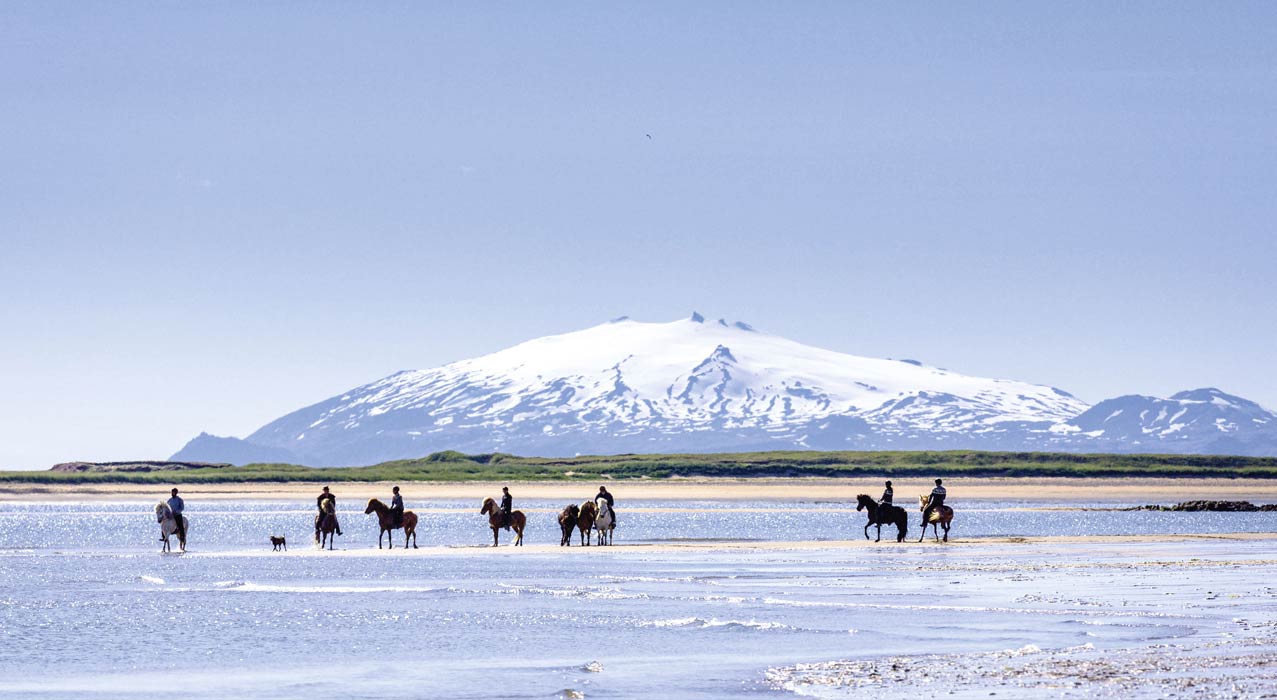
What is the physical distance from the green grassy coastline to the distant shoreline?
2.26 meters

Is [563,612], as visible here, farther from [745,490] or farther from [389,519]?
[745,490]

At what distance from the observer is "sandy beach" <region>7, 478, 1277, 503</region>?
11181 cm

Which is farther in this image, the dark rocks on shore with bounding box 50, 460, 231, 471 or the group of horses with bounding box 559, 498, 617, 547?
the dark rocks on shore with bounding box 50, 460, 231, 471

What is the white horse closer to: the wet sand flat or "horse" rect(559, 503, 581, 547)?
"horse" rect(559, 503, 581, 547)

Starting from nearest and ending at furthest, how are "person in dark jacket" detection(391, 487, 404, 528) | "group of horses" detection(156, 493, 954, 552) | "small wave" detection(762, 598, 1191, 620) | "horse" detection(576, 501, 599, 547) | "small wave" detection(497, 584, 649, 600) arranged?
"small wave" detection(762, 598, 1191, 620) → "small wave" detection(497, 584, 649, 600) → "group of horses" detection(156, 493, 954, 552) → "person in dark jacket" detection(391, 487, 404, 528) → "horse" detection(576, 501, 599, 547)

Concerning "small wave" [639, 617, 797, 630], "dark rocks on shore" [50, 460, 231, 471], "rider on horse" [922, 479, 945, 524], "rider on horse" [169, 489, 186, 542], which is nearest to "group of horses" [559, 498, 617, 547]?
"rider on horse" [922, 479, 945, 524]

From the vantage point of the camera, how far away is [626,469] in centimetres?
14762

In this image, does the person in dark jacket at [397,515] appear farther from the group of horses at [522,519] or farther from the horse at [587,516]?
the horse at [587,516]

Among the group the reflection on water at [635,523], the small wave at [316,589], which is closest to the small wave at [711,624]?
the small wave at [316,589]

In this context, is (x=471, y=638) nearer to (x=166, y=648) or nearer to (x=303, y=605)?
(x=166, y=648)

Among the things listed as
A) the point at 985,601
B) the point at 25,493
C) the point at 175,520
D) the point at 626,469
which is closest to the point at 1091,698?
the point at 985,601

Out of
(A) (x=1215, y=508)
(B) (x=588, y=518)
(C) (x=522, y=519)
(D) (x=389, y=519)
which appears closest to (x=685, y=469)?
(A) (x=1215, y=508)

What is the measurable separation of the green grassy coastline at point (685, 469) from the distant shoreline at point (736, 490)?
89.1 inches

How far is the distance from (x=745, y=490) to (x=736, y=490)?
2.97 feet
